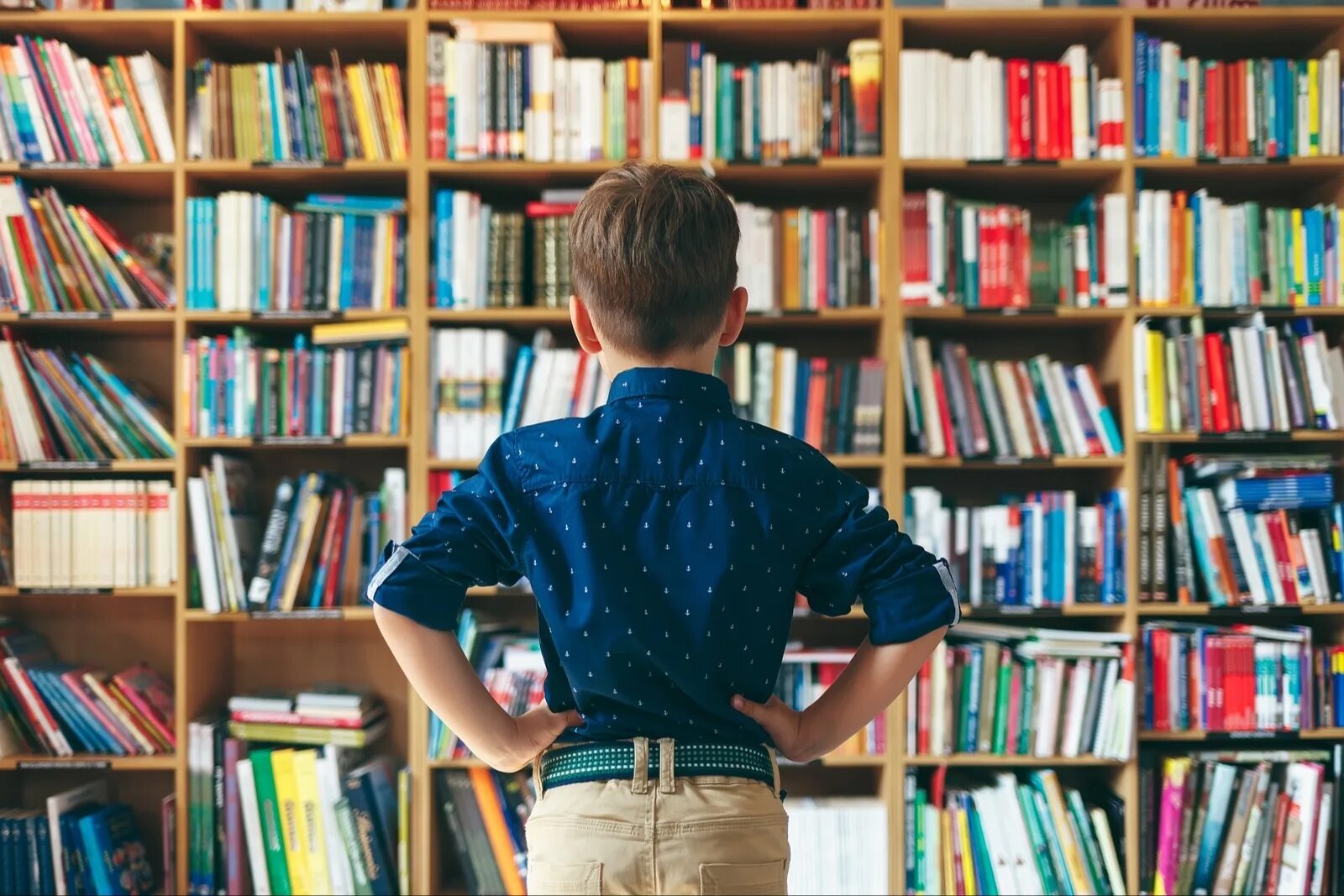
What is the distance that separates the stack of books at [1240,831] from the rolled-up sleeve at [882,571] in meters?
1.97

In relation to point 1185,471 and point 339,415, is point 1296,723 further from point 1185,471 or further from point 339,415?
point 339,415

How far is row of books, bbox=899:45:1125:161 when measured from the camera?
9.41ft

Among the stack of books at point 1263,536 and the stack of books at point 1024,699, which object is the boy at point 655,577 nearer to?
the stack of books at point 1024,699

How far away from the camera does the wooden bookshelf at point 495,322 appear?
284cm

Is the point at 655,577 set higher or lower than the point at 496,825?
higher

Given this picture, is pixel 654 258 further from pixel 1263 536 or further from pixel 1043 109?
pixel 1263 536

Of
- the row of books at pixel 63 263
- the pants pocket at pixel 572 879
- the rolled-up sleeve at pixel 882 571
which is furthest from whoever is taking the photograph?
the row of books at pixel 63 263

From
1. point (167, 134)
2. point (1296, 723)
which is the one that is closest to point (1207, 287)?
point (1296, 723)

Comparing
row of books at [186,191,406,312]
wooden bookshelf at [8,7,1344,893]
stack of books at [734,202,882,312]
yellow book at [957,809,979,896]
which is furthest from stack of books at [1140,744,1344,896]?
row of books at [186,191,406,312]

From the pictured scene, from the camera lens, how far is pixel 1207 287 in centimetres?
288

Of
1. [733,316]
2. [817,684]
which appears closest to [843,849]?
[817,684]

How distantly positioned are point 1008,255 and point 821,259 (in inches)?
18.6

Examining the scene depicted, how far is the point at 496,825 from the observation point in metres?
2.86

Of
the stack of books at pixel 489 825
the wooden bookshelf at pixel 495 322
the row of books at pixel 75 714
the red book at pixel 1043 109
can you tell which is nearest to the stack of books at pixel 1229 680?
the wooden bookshelf at pixel 495 322
